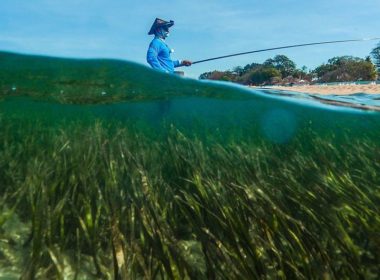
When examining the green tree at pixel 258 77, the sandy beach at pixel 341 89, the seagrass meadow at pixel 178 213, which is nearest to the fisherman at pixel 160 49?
the seagrass meadow at pixel 178 213

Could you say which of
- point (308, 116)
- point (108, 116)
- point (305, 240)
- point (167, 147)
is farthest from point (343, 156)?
point (108, 116)

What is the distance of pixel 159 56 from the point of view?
1145cm

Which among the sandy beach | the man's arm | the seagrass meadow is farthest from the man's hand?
the seagrass meadow

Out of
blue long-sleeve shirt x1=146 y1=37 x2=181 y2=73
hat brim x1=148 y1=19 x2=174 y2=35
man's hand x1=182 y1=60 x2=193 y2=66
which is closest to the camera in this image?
blue long-sleeve shirt x1=146 y1=37 x2=181 y2=73

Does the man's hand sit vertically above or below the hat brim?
below

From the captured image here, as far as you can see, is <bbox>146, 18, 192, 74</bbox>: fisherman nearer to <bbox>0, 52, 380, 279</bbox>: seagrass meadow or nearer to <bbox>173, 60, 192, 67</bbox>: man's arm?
<bbox>173, 60, 192, 67</bbox>: man's arm

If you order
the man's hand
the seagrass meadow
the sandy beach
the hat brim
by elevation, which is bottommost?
the sandy beach

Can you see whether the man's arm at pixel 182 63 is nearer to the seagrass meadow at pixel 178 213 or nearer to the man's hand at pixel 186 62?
the man's hand at pixel 186 62

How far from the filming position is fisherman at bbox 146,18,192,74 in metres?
11.1

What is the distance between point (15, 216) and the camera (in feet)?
12.3

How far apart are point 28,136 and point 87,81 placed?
277 inches

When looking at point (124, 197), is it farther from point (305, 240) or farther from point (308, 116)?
point (308, 116)

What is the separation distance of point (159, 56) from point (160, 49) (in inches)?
10.4

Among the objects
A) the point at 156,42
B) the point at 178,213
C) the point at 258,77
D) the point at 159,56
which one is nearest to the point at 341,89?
the point at 159,56
